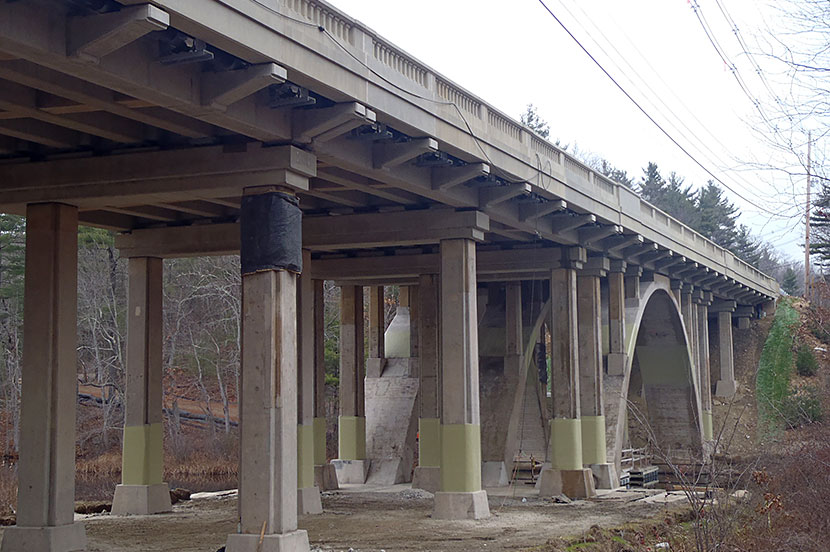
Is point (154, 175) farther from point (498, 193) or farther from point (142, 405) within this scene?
point (142, 405)

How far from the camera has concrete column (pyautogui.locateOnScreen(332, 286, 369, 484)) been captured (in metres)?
35.0

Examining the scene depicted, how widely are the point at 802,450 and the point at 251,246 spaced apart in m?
12.5

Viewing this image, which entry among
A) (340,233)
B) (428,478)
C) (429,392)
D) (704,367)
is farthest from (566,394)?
(704,367)

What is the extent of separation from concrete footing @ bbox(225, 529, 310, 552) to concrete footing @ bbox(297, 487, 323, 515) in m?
8.53

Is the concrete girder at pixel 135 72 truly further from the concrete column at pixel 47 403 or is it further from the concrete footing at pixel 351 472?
the concrete footing at pixel 351 472

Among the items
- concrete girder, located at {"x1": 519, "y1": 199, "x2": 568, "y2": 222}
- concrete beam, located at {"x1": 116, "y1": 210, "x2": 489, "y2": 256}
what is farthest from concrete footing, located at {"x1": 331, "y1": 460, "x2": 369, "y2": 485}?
concrete girder, located at {"x1": 519, "y1": 199, "x2": 568, "y2": 222}

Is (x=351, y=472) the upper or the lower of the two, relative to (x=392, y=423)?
lower

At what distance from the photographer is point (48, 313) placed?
682 inches

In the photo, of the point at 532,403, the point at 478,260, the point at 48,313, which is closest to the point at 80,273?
the point at 532,403

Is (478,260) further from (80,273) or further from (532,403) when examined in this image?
(80,273)

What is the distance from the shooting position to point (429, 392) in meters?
31.8

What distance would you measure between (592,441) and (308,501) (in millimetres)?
10129

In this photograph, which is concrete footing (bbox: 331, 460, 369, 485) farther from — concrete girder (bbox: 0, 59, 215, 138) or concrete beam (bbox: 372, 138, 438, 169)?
concrete girder (bbox: 0, 59, 215, 138)

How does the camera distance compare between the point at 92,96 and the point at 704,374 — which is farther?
the point at 704,374
